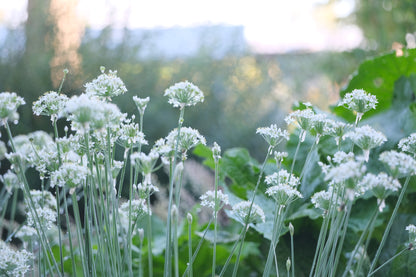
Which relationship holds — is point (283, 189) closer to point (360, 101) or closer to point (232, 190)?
point (360, 101)

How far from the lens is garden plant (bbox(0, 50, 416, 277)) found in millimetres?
879

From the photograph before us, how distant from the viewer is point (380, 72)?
2.13 metres

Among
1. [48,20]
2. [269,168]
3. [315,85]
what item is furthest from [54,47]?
[315,85]

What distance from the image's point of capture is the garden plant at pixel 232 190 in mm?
879

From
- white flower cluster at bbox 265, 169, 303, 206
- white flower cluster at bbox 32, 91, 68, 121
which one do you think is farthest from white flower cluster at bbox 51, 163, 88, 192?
white flower cluster at bbox 265, 169, 303, 206

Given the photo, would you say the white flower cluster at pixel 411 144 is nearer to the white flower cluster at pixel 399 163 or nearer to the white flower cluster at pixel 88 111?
the white flower cluster at pixel 399 163

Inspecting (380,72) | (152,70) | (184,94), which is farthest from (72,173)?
(152,70)

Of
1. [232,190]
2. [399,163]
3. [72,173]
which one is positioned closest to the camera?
[399,163]

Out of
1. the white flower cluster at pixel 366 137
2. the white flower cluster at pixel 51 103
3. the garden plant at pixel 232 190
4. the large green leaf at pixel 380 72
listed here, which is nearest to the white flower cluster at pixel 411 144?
the garden plant at pixel 232 190

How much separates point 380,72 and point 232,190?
894 mm

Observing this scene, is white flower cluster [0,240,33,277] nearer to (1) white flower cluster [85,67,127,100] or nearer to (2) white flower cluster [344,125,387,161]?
(1) white flower cluster [85,67,127,100]

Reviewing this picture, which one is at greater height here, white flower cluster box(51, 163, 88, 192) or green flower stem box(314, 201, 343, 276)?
white flower cluster box(51, 163, 88, 192)

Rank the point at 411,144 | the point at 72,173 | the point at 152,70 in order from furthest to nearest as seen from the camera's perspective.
Result: the point at 152,70
the point at 411,144
the point at 72,173

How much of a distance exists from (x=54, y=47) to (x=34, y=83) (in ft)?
1.39
